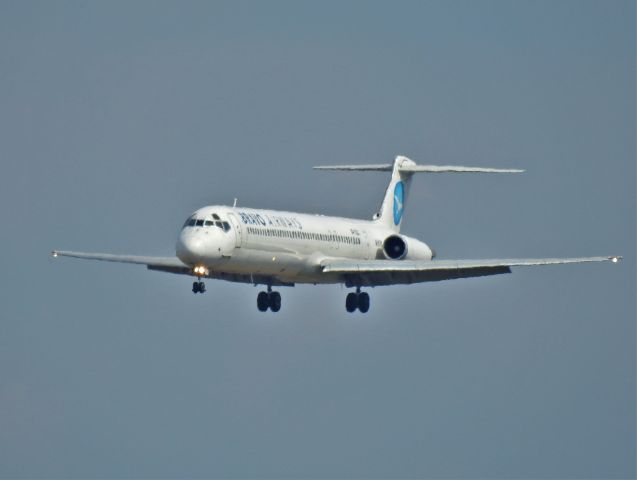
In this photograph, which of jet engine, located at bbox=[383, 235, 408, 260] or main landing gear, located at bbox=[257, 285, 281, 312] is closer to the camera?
main landing gear, located at bbox=[257, 285, 281, 312]

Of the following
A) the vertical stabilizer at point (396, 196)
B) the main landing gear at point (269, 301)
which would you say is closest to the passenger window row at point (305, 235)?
the main landing gear at point (269, 301)

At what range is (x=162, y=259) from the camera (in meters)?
72.1

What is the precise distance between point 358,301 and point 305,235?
4017mm

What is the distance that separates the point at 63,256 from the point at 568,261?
55.9ft

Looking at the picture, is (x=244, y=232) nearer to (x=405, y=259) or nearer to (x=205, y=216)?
(x=205, y=216)

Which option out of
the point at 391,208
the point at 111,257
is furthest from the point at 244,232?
the point at 391,208

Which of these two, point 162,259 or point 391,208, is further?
point 391,208

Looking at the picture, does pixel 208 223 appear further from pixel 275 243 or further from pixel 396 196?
pixel 396 196

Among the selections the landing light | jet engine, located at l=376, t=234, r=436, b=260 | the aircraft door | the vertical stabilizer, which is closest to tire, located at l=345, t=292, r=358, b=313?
jet engine, located at l=376, t=234, r=436, b=260

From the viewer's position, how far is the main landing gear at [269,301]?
2874 inches

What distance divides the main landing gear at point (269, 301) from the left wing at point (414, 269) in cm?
196

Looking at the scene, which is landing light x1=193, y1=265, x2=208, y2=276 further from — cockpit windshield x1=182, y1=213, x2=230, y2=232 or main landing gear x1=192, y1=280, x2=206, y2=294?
cockpit windshield x1=182, y1=213, x2=230, y2=232

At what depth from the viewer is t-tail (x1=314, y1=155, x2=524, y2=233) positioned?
82.0 metres

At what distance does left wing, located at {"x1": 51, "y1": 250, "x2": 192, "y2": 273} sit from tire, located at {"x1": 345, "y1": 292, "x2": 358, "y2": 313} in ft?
21.0
